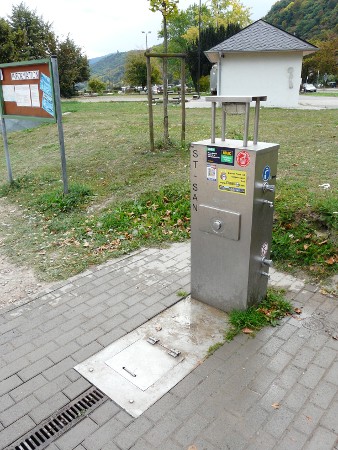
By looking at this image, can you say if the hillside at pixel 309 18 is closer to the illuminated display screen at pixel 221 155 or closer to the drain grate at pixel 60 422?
the illuminated display screen at pixel 221 155

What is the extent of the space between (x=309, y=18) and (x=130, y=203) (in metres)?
82.6

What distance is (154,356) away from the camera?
9.81 ft

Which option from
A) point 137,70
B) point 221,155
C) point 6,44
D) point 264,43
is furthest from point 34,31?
point 221,155

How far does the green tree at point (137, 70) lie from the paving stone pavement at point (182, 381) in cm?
4343

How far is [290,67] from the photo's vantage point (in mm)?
19266

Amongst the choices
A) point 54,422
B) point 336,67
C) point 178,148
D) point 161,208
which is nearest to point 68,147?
point 178,148

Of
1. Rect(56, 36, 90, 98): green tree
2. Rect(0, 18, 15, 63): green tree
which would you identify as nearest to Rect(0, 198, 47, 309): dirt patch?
Rect(0, 18, 15, 63): green tree

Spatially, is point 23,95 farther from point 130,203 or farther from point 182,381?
point 182,381

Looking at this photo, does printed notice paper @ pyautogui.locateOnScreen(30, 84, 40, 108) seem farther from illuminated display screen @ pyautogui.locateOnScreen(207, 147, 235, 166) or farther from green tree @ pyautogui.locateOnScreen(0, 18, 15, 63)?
green tree @ pyautogui.locateOnScreen(0, 18, 15, 63)

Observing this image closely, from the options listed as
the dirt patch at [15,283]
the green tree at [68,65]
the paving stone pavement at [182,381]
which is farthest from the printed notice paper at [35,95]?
the green tree at [68,65]

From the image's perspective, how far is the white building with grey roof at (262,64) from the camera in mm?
18906

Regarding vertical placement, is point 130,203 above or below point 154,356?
above

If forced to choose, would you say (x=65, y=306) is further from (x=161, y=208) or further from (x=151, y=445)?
(x=161, y=208)

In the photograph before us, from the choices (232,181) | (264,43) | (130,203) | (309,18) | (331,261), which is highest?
(309,18)
